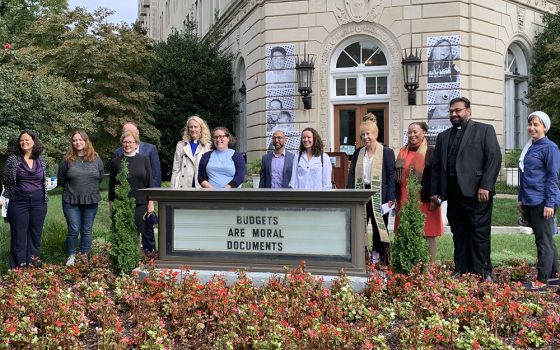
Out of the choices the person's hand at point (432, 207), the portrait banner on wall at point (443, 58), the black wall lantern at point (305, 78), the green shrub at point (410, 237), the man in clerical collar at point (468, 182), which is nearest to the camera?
the green shrub at point (410, 237)

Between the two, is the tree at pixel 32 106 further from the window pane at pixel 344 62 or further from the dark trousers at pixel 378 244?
the dark trousers at pixel 378 244

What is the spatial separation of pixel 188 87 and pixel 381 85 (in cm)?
857

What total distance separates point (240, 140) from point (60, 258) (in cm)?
1637

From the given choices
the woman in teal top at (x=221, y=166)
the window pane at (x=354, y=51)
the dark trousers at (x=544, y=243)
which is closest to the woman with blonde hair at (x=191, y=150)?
the woman in teal top at (x=221, y=166)

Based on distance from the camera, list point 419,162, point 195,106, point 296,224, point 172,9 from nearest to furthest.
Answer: point 296,224 < point 419,162 < point 195,106 < point 172,9

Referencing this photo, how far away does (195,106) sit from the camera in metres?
23.2

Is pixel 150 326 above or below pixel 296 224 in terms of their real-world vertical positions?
below

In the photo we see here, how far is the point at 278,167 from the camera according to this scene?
784 cm

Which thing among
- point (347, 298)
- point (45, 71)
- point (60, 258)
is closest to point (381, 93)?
point (45, 71)

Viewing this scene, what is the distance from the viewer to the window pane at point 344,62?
18.9 metres

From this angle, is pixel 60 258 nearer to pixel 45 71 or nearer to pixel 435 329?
pixel 435 329

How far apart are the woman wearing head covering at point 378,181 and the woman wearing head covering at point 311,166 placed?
486 mm

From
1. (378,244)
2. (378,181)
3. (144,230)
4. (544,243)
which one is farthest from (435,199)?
(144,230)

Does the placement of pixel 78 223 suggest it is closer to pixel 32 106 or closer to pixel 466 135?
pixel 466 135
